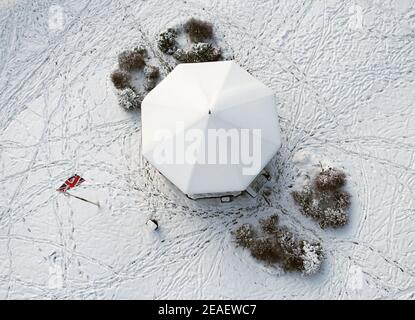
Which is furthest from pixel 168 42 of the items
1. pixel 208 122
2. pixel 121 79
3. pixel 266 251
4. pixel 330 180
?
pixel 266 251

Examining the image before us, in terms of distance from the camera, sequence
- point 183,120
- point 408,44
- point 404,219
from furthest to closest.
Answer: point 408,44 < point 404,219 < point 183,120

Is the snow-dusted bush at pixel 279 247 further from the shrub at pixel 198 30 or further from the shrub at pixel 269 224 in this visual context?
the shrub at pixel 198 30

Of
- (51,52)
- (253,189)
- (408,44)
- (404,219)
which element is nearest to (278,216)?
(253,189)

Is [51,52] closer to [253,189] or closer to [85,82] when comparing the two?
[85,82]

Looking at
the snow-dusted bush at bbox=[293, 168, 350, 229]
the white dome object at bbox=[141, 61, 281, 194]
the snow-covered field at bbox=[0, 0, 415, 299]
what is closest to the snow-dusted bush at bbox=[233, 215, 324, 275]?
the snow-covered field at bbox=[0, 0, 415, 299]

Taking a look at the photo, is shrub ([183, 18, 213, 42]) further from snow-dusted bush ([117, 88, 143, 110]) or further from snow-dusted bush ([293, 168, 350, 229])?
snow-dusted bush ([293, 168, 350, 229])

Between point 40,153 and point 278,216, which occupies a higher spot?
point 40,153
